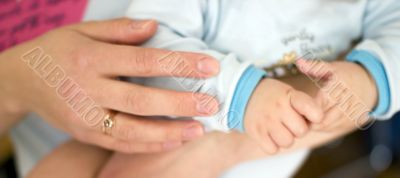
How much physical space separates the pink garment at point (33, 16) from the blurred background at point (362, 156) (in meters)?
0.99

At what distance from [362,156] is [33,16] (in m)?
1.20

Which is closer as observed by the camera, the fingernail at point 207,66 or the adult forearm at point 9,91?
the fingernail at point 207,66

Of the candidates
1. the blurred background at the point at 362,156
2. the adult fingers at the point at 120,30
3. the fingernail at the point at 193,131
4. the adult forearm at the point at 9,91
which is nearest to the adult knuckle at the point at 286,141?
the fingernail at the point at 193,131

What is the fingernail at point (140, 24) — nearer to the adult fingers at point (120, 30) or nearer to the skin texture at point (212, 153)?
the adult fingers at point (120, 30)

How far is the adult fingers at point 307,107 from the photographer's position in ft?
1.71

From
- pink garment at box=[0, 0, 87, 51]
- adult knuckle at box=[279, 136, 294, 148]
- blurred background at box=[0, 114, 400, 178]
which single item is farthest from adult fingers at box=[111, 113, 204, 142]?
blurred background at box=[0, 114, 400, 178]

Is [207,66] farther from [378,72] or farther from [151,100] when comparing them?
[378,72]

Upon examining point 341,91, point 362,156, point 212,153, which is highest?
point 341,91

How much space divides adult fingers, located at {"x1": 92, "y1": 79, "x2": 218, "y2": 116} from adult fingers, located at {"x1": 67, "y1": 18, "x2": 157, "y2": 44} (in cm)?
7

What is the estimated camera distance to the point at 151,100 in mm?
558

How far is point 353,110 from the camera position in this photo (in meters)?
0.61

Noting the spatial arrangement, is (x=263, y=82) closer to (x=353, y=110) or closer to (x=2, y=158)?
(x=353, y=110)

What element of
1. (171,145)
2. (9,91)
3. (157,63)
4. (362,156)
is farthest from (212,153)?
(362,156)

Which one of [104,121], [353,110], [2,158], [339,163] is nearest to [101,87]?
[104,121]
